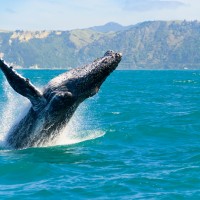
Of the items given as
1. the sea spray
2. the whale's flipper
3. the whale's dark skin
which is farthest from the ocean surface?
the whale's flipper

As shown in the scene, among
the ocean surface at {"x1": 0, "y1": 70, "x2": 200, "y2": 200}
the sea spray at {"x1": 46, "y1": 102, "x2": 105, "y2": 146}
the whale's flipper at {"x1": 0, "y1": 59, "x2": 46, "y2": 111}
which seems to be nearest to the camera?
the ocean surface at {"x1": 0, "y1": 70, "x2": 200, "y2": 200}

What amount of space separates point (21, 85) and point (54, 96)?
89cm

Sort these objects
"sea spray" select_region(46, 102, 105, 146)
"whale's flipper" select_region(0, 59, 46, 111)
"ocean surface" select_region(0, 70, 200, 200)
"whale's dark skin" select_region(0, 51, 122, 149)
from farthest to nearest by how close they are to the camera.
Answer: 1. "sea spray" select_region(46, 102, 105, 146)
2. "whale's dark skin" select_region(0, 51, 122, 149)
3. "whale's flipper" select_region(0, 59, 46, 111)
4. "ocean surface" select_region(0, 70, 200, 200)

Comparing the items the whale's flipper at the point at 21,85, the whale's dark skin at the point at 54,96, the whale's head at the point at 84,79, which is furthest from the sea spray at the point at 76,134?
the whale's flipper at the point at 21,85

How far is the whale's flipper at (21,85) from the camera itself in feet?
37.4

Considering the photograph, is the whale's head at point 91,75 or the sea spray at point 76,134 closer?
the whale's head at point 91,75

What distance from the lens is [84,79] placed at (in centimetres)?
1210

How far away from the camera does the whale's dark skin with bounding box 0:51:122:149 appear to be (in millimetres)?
11852

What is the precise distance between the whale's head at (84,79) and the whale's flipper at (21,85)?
0.39 m

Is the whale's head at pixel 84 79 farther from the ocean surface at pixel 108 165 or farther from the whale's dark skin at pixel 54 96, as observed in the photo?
the ocean surface at pixel 108 165

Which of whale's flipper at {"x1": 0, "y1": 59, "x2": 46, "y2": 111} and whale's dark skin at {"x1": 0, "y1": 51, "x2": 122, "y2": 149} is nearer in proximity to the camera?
whale's flipper at {"x1": 0, "y1": 59, "x2": 46, "y2": 111}

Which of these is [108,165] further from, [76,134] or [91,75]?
[76,134]

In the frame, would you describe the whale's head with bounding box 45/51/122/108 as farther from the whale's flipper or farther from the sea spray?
the sea spray

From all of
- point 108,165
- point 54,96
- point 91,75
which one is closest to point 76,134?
point 54,96
